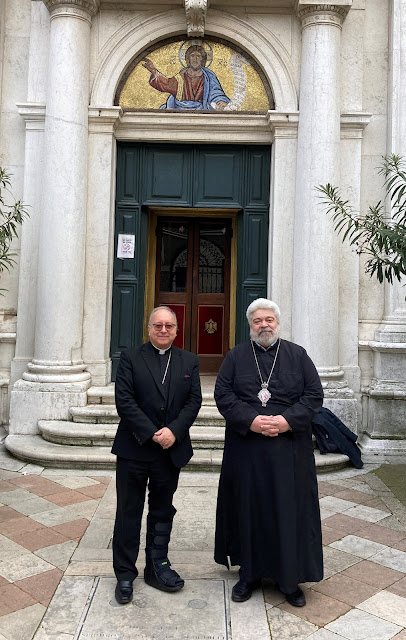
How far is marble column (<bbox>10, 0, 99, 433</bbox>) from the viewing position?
24.7 feet

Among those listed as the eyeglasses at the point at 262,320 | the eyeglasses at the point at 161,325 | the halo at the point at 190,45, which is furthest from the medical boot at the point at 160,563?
the halo at the point at 190,45

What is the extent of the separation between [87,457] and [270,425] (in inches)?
139

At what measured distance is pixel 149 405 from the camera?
12.0 ft

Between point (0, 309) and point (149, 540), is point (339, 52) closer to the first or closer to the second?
point (0, 309)

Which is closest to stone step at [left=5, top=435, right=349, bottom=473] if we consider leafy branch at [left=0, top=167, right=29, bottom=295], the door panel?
leafy branch at [left=0, top=167, right=29, bottom=295]

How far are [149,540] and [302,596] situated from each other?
1.03 m

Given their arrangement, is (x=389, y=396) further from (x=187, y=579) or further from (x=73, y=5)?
(x=73, y=5)

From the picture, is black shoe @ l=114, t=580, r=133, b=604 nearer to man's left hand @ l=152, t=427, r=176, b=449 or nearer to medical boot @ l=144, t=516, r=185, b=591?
medical boot @ l=144, t=516, r=185, b=591

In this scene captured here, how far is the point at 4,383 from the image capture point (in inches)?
306

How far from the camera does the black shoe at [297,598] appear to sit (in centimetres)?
358

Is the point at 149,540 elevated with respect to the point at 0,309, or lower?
lower

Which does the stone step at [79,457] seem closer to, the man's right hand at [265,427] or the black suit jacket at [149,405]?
the black suit jacket at [149,405]

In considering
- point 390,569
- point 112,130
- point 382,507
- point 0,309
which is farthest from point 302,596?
point 112,130

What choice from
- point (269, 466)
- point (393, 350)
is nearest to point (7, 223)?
point (269, 466)
